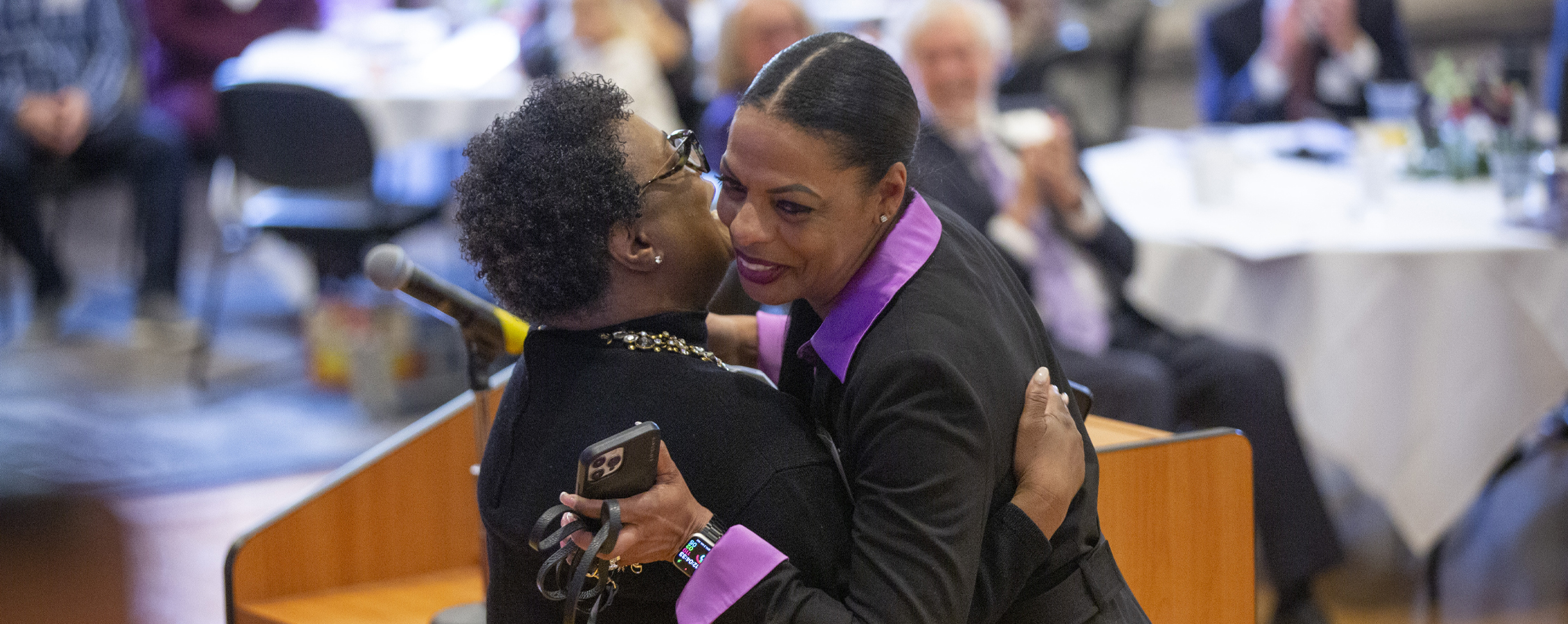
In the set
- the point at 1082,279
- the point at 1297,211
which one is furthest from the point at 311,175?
the point at 1297,211

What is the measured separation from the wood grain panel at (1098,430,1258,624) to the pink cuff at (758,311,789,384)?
0.40m

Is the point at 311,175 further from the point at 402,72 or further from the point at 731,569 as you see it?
the point at 731,569

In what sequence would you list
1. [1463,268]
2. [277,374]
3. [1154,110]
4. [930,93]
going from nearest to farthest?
1. [1463,268]
2. [930,93]
3. [277,374]
4. [1154,110]

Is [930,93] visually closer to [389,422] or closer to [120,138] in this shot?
[389,422]

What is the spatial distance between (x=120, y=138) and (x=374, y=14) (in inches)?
44.4

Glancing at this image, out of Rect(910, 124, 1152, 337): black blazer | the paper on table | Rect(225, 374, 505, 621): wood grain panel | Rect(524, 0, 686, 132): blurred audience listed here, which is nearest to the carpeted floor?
Rect(524, 0, 686, 132): blurred audience

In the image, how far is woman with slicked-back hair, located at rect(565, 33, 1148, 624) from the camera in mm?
1067

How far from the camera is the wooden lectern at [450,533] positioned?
1.59 meters

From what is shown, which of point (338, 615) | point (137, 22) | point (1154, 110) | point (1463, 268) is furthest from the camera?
point (1154, 110)

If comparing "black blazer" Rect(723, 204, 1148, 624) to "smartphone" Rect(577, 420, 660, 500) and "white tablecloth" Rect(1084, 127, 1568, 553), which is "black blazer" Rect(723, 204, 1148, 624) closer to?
"smartphone" Rect(577, 420, 660, 500)

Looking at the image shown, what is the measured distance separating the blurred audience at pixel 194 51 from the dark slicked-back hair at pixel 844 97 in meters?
5.27

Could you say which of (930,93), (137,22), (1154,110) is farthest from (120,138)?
(1154,110)

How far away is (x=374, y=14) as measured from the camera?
5477 millimetres

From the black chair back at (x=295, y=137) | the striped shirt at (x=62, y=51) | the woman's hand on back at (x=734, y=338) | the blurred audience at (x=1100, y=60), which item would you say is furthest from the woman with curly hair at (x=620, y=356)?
the blurred audience at (x=1100, y=60)
